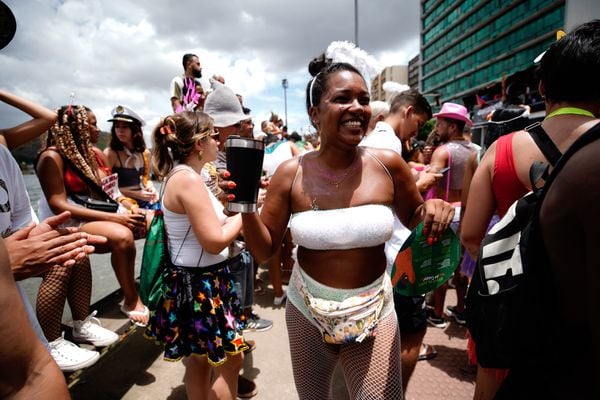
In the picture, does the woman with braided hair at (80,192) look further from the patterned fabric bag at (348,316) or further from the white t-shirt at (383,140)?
the white t-shirt at (383,140)

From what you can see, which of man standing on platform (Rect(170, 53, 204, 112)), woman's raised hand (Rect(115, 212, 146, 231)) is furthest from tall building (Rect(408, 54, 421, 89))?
woman's raised hand (Rect(115, 212, 146, 231))

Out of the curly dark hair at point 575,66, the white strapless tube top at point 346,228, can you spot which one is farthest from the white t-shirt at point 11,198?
the curly dark hair at point 575,66

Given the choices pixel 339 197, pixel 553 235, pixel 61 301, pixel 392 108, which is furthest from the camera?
pixel 392 108

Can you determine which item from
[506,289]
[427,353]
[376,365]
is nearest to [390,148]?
[376,365]

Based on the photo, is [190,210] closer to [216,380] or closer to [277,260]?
[216,380]

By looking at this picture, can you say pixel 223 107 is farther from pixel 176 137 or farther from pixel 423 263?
pixel 423 263

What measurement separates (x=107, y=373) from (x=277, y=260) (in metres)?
2.16

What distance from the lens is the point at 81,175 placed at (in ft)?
8.78

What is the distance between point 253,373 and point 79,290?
1.65 metres

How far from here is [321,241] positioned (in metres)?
1.60

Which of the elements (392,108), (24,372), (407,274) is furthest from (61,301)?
(392,108)

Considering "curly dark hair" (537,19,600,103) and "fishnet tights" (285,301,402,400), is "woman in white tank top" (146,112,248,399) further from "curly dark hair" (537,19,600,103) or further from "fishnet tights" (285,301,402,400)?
"curly dark hair" (537,19,600,103)

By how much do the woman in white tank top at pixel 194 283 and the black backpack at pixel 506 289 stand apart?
136cm

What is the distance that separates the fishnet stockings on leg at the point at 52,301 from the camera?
2.16 meters
